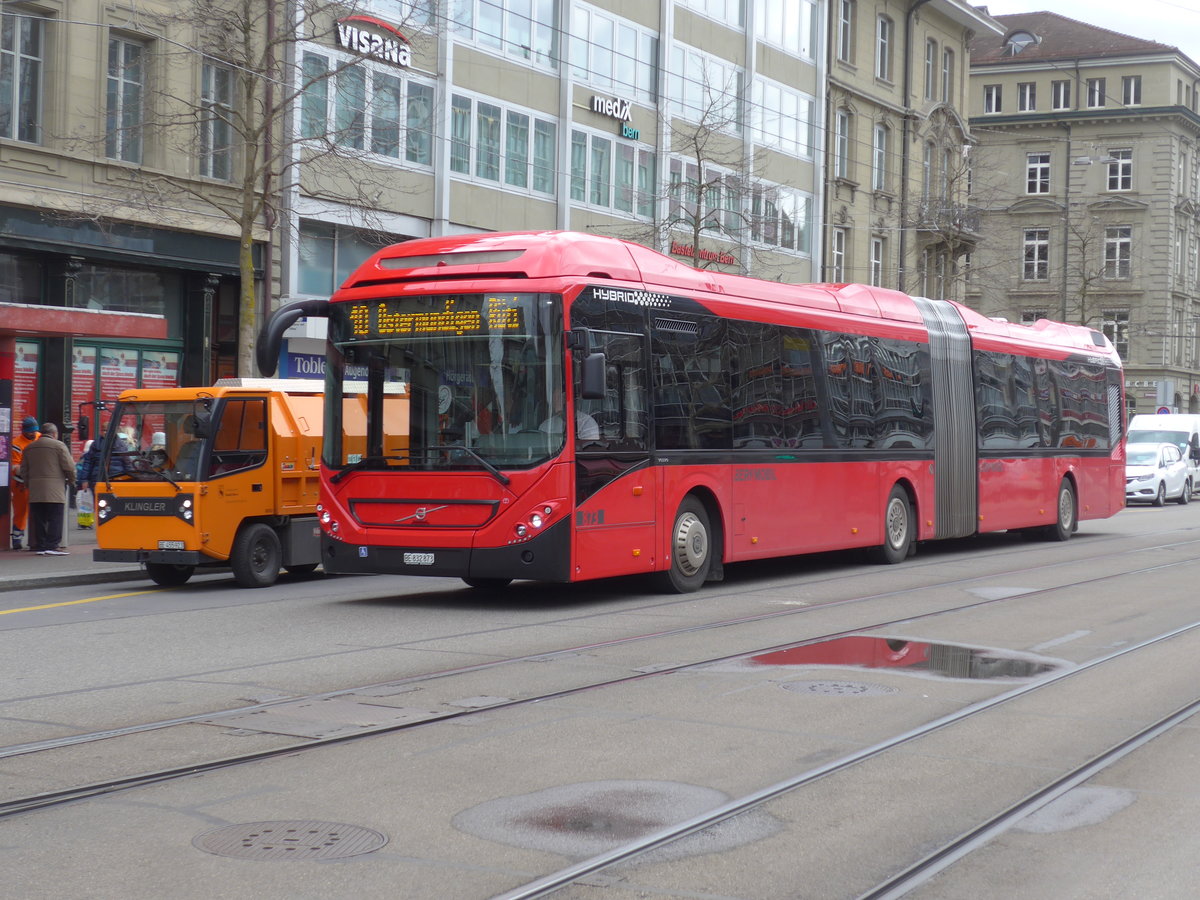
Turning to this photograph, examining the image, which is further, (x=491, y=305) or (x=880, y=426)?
(x=880, y=426)

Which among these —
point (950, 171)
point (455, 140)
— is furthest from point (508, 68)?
point (950, 171)

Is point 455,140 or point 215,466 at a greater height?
point 455,140

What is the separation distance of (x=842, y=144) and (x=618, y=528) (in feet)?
113

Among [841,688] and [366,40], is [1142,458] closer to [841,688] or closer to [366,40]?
[366,40]

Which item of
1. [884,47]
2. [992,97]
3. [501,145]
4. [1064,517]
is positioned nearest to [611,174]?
[501,145]

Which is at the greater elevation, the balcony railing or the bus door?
the balcony railing

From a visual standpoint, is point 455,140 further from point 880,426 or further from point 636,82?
point 880,426

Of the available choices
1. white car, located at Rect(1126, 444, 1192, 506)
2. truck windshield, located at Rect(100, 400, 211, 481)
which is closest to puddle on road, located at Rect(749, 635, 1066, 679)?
truck windshield, located at Rect(100, 400, 211, 481)

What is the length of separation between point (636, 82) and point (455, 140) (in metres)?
7.46

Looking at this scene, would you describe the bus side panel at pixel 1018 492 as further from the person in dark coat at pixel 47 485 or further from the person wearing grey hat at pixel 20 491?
the person wearing grey hat at pixel 20 491

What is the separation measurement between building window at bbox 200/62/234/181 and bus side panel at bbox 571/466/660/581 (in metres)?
13.7

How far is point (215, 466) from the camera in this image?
16203 millimetres

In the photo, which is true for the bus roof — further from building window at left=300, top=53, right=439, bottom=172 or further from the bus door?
building window at left=300, top=53, right=439, bottom=172

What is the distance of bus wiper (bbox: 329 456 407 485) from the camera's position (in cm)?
1380
